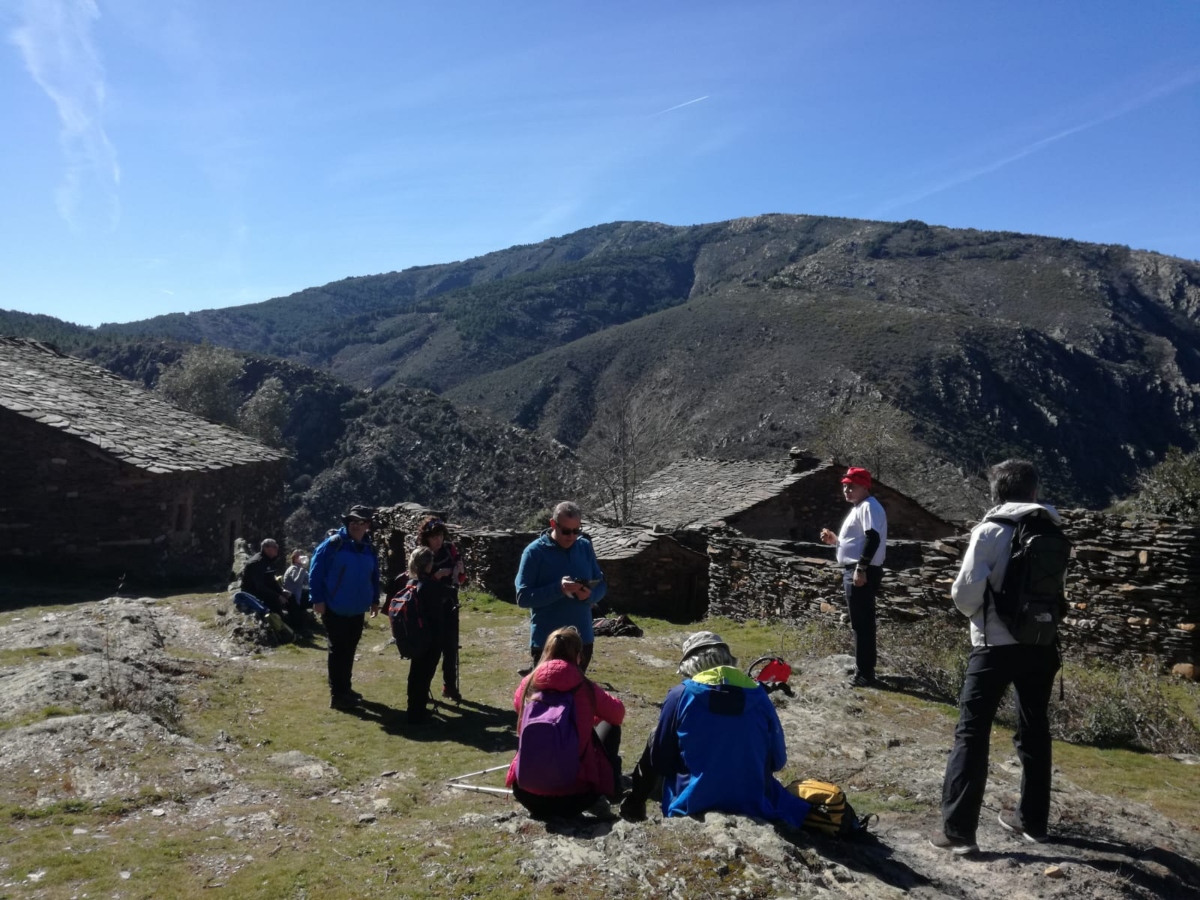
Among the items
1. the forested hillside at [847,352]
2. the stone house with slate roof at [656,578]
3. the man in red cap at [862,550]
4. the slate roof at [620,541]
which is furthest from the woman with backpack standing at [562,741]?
the forested hillside at [847,352]

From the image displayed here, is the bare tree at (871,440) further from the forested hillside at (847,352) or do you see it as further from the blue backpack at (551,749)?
the blue backpack at (551,749)

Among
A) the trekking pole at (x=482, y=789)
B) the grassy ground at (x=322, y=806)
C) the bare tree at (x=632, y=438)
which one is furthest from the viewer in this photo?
the bare tree at (x=632, y=438)

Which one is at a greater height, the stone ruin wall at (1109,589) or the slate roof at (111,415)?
the slate roof at (111,415)

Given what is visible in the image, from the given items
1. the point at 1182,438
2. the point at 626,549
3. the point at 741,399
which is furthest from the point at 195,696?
the point at 1182,438

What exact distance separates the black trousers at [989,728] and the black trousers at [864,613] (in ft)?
9.99

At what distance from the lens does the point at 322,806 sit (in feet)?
15.7

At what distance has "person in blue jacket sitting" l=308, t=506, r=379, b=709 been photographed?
6.89 metres

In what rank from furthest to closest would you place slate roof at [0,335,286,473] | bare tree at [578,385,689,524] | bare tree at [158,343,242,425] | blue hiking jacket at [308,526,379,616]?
bare tree at [158,343,242,425]
bare tree at [578,385,689,524]
slate roof at [0,335,286,473]
blue hiking jacket at [308,526,379,616]

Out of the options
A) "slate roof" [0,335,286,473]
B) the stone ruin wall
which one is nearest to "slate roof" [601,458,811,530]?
the stone ruin wall

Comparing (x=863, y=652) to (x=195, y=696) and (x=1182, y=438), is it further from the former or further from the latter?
(x=1182, y=438)

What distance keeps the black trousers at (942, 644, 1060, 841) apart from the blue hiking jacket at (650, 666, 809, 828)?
747 mm

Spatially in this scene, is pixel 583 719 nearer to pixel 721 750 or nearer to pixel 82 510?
pixel 721 750

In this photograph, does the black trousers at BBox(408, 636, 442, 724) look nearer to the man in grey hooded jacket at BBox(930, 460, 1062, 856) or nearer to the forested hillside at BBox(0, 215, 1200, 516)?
the man in grey hooded jacket at BBox(930, 460, 1062, 856)

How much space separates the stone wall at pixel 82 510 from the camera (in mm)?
14672
